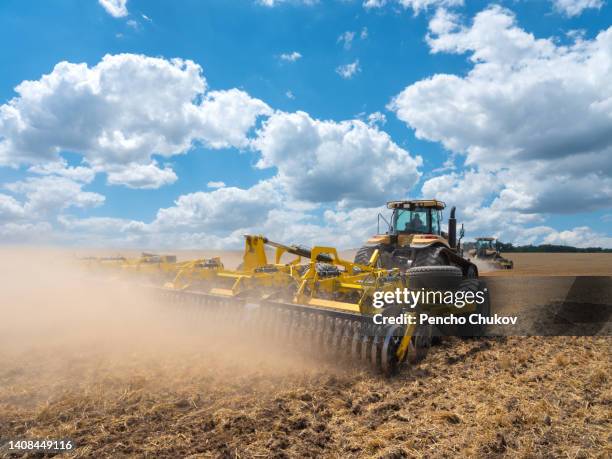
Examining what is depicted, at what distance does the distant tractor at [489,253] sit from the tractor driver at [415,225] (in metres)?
21.8

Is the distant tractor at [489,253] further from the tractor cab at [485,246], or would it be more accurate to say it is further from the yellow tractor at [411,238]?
the yellow tractor at [411,238]

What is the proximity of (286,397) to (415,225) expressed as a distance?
285 inches

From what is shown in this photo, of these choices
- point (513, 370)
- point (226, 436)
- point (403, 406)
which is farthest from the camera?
point (513, 370)

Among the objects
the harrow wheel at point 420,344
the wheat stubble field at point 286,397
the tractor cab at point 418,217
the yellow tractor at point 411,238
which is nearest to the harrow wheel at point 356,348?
the wheat stubble field at point 286,397

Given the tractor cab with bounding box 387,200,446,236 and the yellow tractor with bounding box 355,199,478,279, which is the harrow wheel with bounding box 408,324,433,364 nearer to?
the yellow tractor with bounding box 355,199,478,279

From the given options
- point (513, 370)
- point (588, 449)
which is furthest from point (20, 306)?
point (588, 449)

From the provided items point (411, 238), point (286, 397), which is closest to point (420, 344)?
point (286, 397)

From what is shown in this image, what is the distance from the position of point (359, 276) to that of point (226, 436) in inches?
166

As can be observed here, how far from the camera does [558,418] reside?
170 inches

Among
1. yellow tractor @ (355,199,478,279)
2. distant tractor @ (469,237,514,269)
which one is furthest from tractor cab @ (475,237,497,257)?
yellow tractor @ (355,199,478,279)

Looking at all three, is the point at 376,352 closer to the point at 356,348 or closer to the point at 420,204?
the point at 356,348

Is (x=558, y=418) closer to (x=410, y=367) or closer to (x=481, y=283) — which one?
(x=410, y=367)

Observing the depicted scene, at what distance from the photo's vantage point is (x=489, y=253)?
31.1 m

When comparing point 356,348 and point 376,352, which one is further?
point 356,348
